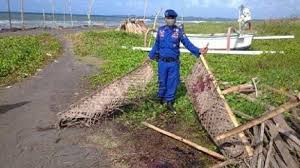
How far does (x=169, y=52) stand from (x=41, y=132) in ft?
9.49

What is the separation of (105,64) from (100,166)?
930 cm

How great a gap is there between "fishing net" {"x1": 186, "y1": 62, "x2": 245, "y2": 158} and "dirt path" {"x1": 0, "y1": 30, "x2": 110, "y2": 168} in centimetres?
180

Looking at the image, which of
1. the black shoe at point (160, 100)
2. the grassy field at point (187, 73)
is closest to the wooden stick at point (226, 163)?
the grassy field at point (187, 73)

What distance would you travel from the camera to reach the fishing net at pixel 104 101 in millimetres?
8102

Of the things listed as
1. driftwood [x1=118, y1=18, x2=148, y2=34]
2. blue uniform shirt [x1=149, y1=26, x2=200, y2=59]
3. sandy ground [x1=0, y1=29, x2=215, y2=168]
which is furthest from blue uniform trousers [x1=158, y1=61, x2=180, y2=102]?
driftwood [x1=118, y1=18, x2=148, y2=34]

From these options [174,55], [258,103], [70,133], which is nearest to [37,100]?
[70,133]

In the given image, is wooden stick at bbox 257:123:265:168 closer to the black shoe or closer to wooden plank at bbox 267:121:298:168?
wooden plank at bbox 267:121:298:168

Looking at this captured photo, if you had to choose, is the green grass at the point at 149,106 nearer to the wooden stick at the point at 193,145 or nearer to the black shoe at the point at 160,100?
the black shoe at the point at 160,100

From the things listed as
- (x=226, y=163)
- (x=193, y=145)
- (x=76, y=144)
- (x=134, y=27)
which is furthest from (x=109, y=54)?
(x=134, y=27)

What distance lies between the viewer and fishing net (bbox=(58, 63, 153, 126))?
26.6 ft

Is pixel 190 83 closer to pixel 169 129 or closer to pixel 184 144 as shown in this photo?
pixel 169 129

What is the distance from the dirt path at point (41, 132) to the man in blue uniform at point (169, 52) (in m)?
1.94

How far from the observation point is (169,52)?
8.70 meters

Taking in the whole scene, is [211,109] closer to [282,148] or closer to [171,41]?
[282,148]
